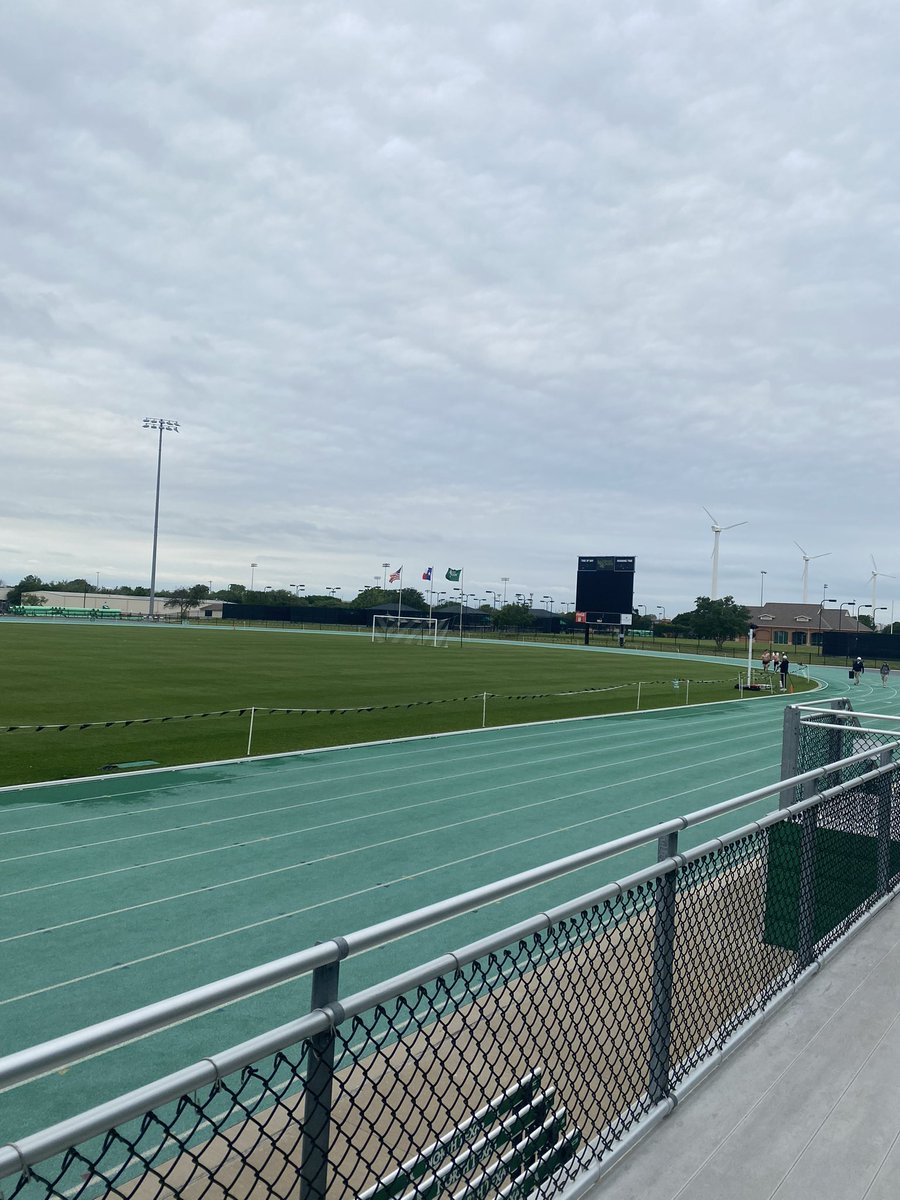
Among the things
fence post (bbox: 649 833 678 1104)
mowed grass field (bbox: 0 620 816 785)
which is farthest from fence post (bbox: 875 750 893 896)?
mowed grass field (bbox: 0 620 816 785)

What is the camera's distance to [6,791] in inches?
534

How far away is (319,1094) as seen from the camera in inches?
98.8

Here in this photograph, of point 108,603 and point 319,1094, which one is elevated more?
point 319,1094

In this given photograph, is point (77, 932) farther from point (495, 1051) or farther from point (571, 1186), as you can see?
point (571, 1186)

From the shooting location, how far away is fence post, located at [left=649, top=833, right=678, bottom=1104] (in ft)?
12.6

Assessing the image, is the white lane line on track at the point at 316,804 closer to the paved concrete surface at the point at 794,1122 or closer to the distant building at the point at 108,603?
the paved concrete surface at the point at 794,1122

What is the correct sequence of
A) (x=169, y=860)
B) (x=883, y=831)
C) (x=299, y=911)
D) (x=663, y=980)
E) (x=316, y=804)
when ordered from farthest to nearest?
(x=316, y=804) → (x=169, y=860) → (x=299, y=911) → (x=883, y=831) → (x=663, y=980)

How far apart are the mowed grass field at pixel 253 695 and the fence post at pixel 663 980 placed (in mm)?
13317

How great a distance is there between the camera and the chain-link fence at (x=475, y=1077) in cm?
243

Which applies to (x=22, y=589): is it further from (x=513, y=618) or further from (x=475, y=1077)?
(x=475, y=1077)

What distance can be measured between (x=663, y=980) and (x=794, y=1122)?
77 centimetres

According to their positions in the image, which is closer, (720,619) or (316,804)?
(316,804)

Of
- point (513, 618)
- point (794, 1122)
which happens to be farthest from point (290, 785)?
point (513, 618)

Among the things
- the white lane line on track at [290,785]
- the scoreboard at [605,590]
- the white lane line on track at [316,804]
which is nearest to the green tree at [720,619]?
the scoreboard at [605,590]
